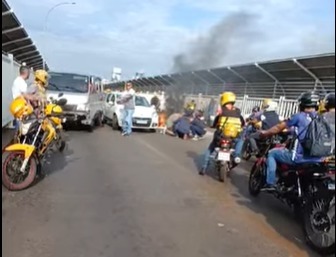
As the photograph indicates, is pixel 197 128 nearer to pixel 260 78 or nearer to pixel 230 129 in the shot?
pixel 260 78

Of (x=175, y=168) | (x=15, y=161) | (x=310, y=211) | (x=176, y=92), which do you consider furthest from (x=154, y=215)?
(x=176, y=92)

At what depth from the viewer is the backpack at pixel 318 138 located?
4812 millimetres

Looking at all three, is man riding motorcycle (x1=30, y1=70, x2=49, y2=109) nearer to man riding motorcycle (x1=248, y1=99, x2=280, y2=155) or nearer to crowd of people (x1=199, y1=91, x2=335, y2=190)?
crowd of people (x1=199, y1=91, x2=335, y2=190)

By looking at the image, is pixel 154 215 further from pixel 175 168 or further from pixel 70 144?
pixel 70 144

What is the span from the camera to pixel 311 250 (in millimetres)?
5363

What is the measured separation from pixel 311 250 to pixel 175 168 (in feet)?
16.9

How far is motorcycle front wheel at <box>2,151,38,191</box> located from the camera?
23.9 ft

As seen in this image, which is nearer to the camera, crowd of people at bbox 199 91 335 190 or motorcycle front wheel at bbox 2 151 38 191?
crowd of people at bbox 199 91 335 190

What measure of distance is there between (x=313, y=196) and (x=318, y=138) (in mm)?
848

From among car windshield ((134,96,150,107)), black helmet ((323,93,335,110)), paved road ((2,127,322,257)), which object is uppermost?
black helmet ((323,93,335,110))

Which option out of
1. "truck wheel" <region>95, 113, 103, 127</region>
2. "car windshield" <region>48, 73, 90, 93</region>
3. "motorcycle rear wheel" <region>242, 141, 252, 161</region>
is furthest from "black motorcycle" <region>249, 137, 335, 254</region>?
"truck wheel" <region>95, 113, 103, 127</region>

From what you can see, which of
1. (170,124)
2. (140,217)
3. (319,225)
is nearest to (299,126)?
(319,225)

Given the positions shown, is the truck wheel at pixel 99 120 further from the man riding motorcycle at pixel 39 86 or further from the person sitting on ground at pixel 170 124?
the man riding motorcycle at pixel 39 86

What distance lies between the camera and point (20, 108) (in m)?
7.75
